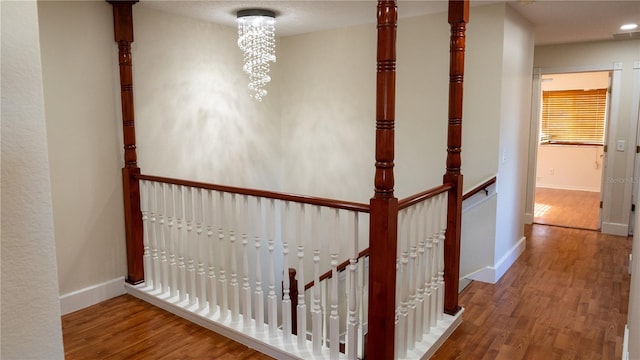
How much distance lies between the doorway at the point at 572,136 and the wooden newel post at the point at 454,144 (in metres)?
5.84

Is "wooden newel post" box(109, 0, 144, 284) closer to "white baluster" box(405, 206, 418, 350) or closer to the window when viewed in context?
"white baluster" box(405, 206, 418, 350)

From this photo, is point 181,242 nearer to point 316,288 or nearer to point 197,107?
point 316,288

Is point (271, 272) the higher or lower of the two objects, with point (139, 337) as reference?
higher

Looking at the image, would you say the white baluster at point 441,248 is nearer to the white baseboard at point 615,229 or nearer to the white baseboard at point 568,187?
the white baseboard at point 615,229

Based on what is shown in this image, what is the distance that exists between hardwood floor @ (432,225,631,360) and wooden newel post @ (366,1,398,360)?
0.64 meters

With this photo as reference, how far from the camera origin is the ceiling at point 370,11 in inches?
136

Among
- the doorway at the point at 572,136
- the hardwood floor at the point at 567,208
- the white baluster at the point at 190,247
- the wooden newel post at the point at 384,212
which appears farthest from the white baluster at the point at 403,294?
the doorway at the point at 572,136

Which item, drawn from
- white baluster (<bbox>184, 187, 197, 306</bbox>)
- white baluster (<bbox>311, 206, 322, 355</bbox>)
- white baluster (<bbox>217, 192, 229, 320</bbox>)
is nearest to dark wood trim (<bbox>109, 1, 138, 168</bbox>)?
white baluster (<bbox>184, 187, 197, 306</bbox>)

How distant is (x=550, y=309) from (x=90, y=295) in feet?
11.2

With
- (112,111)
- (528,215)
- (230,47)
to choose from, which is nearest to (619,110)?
(528,215)

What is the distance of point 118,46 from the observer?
3297mm

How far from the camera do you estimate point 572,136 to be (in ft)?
28.5

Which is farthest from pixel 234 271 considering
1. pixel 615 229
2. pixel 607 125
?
pixel 607 125

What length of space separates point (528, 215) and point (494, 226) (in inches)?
98.9
